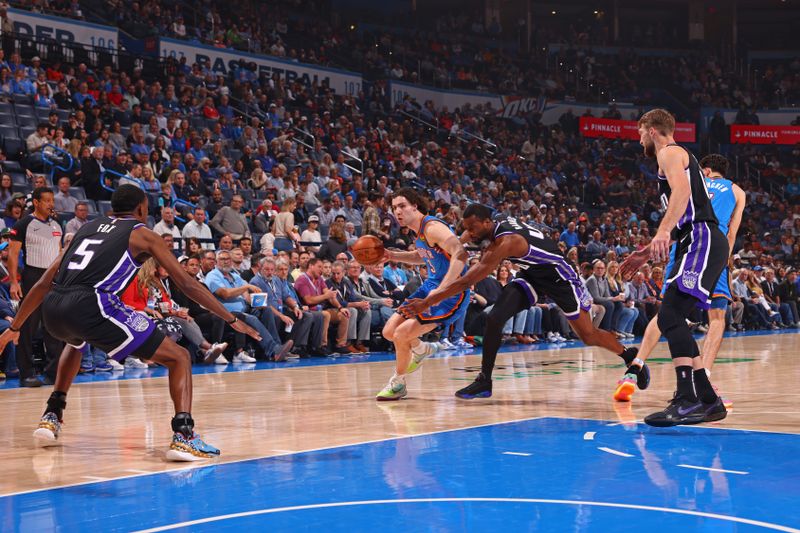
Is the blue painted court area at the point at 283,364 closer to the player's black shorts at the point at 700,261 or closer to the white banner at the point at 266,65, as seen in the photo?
the player's black shorts at the point at 700,261

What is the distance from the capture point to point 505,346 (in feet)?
45.4

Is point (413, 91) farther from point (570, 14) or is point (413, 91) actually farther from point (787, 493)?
point (787, 493)

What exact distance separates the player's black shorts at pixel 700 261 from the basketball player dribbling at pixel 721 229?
886 millimetres

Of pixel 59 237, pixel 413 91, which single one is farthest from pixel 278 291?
pixel 413 91

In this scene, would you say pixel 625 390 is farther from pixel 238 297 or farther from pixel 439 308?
pixel 238 297

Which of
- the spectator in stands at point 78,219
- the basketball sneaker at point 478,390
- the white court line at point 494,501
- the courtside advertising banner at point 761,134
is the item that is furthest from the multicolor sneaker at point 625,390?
the courtside advertising banner at point 761,134

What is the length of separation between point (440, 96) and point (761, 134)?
11.7 metres

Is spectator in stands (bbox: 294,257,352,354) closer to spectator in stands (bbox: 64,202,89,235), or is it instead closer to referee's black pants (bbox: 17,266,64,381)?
spectator in stands (bbox: 64,202,89,235)

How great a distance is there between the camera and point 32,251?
831cm

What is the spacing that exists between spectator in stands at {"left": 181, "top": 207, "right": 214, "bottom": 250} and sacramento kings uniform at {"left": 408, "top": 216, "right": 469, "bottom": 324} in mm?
6022

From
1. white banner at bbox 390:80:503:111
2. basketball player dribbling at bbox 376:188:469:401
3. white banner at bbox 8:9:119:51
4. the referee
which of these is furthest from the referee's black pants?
white banner at bbox 390:80:503:111

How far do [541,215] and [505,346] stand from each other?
7.93 m

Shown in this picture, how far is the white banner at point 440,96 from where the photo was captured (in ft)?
86.6

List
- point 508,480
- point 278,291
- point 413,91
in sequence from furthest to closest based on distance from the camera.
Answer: point 413,91 < point 278,291 < point 508,480
